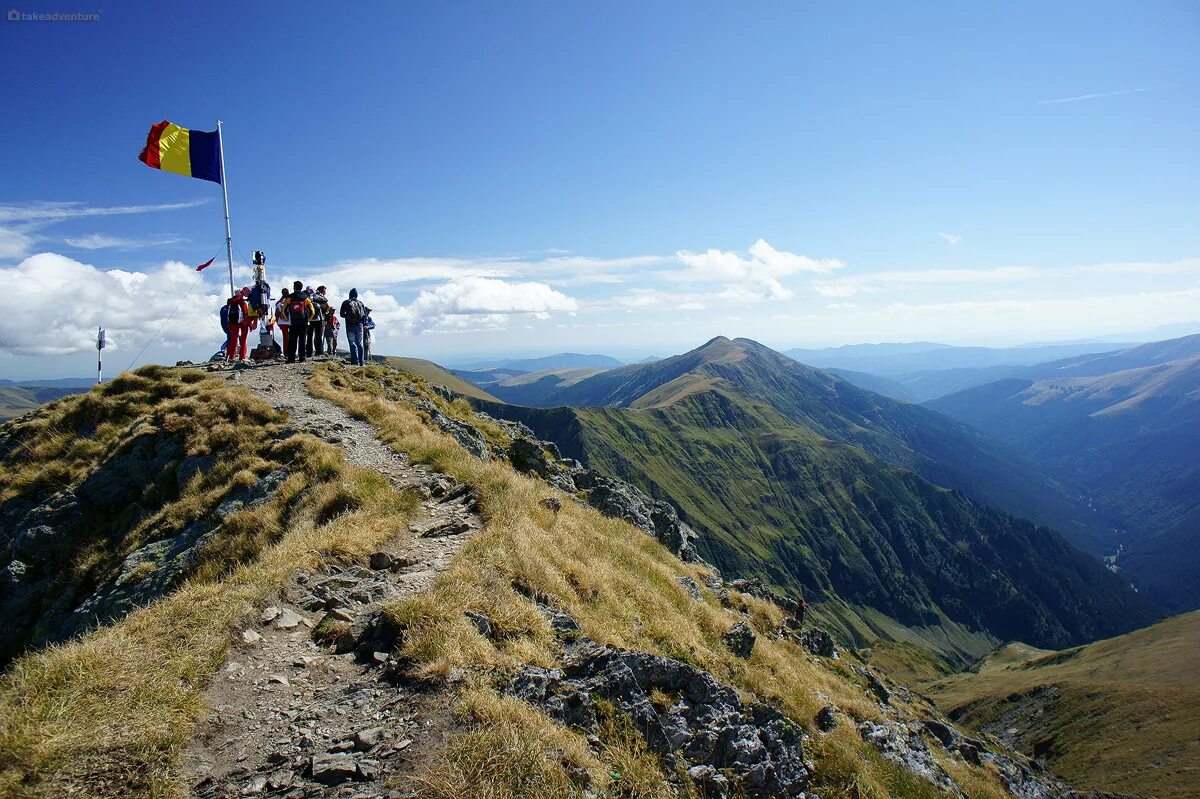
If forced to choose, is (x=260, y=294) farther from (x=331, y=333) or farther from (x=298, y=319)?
(x=331, y=333)

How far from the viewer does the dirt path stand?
6152 mm

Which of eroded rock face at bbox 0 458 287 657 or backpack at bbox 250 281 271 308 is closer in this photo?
eroded rock face at bbox 0 458 287 657

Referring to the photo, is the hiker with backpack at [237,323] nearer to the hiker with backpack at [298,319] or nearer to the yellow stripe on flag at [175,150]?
the hiker with backpack at [298,319]

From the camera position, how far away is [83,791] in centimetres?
531

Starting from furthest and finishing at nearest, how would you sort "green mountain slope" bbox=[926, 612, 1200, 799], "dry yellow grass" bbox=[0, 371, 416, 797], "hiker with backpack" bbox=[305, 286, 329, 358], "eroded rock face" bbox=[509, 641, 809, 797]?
"green mountain slope" bbox=[926, 612, 1200, 799], "hiker with backpack" bbox=[305, 286, 329, 358], "eroded rock face" bbox=[509, 641, 809, 797], "dry yellow grass" bbox=[0, 371, 416, 797]

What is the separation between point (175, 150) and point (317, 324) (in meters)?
11.0

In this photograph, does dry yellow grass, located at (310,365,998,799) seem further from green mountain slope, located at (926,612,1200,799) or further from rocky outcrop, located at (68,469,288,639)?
green mountain slope, located at (926,612,1200,799)

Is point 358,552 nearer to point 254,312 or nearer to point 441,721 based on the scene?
point 441,721

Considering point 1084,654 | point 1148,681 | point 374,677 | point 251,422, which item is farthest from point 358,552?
point 1084,654

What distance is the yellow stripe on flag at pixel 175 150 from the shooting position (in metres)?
28.9

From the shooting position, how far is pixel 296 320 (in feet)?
103

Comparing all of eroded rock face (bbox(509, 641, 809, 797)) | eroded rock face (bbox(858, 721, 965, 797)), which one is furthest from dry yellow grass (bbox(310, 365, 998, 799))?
eroded rock face (bbox(858, 721, 965, 797))

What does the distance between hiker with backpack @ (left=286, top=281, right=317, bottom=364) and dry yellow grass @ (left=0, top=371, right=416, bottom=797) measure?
22657mm

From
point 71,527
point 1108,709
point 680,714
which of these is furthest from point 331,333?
point 1108,709
